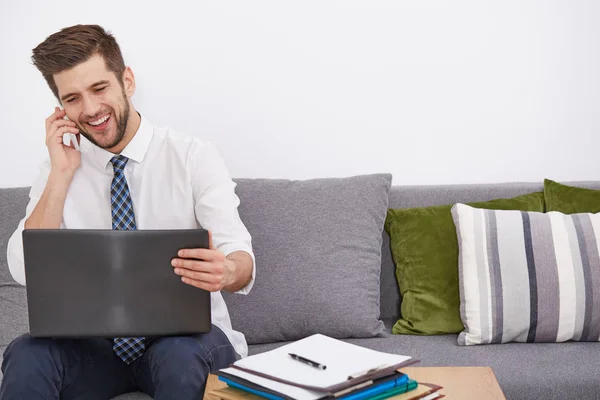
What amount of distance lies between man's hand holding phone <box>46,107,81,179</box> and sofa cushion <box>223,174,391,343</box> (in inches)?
21.1

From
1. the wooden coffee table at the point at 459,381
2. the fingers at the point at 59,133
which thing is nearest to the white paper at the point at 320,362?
the wooden coffee table at the point at 459,381

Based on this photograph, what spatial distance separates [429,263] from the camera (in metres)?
2.46

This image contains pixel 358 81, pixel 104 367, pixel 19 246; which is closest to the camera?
pixel 104 367

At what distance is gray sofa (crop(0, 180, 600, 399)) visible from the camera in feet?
6.68

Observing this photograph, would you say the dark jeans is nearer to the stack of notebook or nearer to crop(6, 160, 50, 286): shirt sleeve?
the stack of notebook

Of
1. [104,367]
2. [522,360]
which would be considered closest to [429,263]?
[522,360]

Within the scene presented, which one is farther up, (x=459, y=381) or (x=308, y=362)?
(x=308, y=362)

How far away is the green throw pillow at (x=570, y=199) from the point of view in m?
2.47

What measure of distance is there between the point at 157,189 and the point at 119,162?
0.40 ft

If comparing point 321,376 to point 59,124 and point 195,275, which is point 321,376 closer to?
point 195,275

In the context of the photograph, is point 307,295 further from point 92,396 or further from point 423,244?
point 92,396

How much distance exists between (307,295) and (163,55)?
1021 mm

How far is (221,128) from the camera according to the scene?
2.86 meters

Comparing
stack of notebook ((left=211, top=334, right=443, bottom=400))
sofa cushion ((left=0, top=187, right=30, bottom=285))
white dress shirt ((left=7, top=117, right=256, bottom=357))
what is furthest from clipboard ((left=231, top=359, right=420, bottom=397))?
sofa cushion ((left=0, top=187, right=30, bottom=285))
